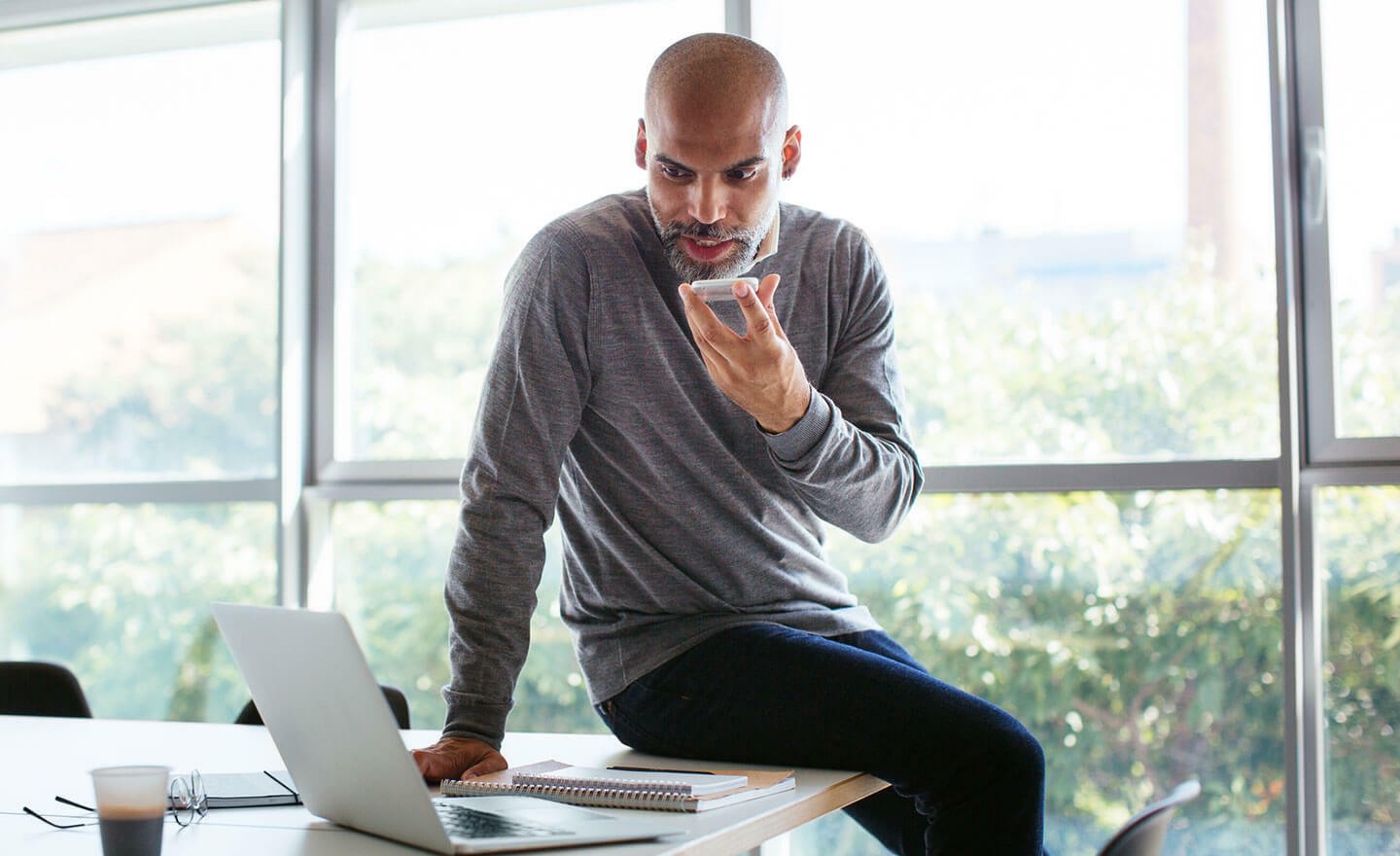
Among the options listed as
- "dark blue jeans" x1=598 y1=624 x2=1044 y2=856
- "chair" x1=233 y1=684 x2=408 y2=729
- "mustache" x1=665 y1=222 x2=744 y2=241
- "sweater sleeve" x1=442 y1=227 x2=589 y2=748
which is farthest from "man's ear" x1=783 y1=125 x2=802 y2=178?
"chair" x1=233 y1=684 x2=408 y2=729

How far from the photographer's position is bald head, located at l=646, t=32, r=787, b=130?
1.79 m

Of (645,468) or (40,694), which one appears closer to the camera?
(645,468)

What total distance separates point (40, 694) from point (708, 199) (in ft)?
5.36

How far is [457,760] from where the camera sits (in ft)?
4.99

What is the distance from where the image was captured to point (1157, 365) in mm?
2789

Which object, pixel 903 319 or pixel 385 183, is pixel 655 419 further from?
pixel 385 183

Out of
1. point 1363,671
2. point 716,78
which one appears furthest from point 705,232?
point 1363,671

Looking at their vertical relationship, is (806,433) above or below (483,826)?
above

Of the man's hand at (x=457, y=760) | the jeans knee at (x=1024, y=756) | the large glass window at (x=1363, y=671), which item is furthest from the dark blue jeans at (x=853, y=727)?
the large glass window at (x=1363, y=671)

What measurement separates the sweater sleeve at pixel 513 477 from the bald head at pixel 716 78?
0.79 ft

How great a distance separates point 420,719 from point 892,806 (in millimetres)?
1838

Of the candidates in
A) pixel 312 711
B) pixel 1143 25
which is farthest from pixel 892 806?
pixel 1143 25

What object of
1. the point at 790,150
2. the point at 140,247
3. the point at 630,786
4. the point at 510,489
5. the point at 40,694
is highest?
the point at 140,247

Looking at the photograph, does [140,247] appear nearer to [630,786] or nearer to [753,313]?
[753,313]
